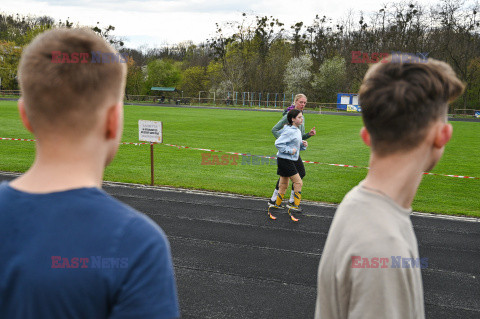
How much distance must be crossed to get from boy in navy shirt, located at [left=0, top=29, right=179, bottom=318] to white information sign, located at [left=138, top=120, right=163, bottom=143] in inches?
394

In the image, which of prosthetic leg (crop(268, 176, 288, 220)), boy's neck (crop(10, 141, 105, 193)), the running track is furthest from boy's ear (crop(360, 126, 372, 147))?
prosthetic leg (crop(268, 176, 288, 220))

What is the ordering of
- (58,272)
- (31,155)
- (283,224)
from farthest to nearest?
1. (31,155)
2. (283,224)
3. (58,272)

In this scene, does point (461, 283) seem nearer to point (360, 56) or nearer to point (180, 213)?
point (180, 213)

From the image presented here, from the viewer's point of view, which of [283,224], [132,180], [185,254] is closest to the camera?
[185,254]

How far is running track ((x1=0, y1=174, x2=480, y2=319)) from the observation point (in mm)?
4961

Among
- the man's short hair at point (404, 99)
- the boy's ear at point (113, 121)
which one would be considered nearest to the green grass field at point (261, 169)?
the man's short hair at point (404, 99)

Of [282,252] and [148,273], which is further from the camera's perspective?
[282,252]

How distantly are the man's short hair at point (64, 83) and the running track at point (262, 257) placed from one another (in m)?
3.87

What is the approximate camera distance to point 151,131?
11.2 meters

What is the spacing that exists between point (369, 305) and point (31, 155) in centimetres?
1623

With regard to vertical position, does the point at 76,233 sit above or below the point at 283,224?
above

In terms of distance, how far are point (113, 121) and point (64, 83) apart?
0.59 feet

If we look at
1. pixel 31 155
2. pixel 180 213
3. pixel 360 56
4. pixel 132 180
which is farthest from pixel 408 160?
pixel 360 56

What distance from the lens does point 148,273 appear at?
116 cm
